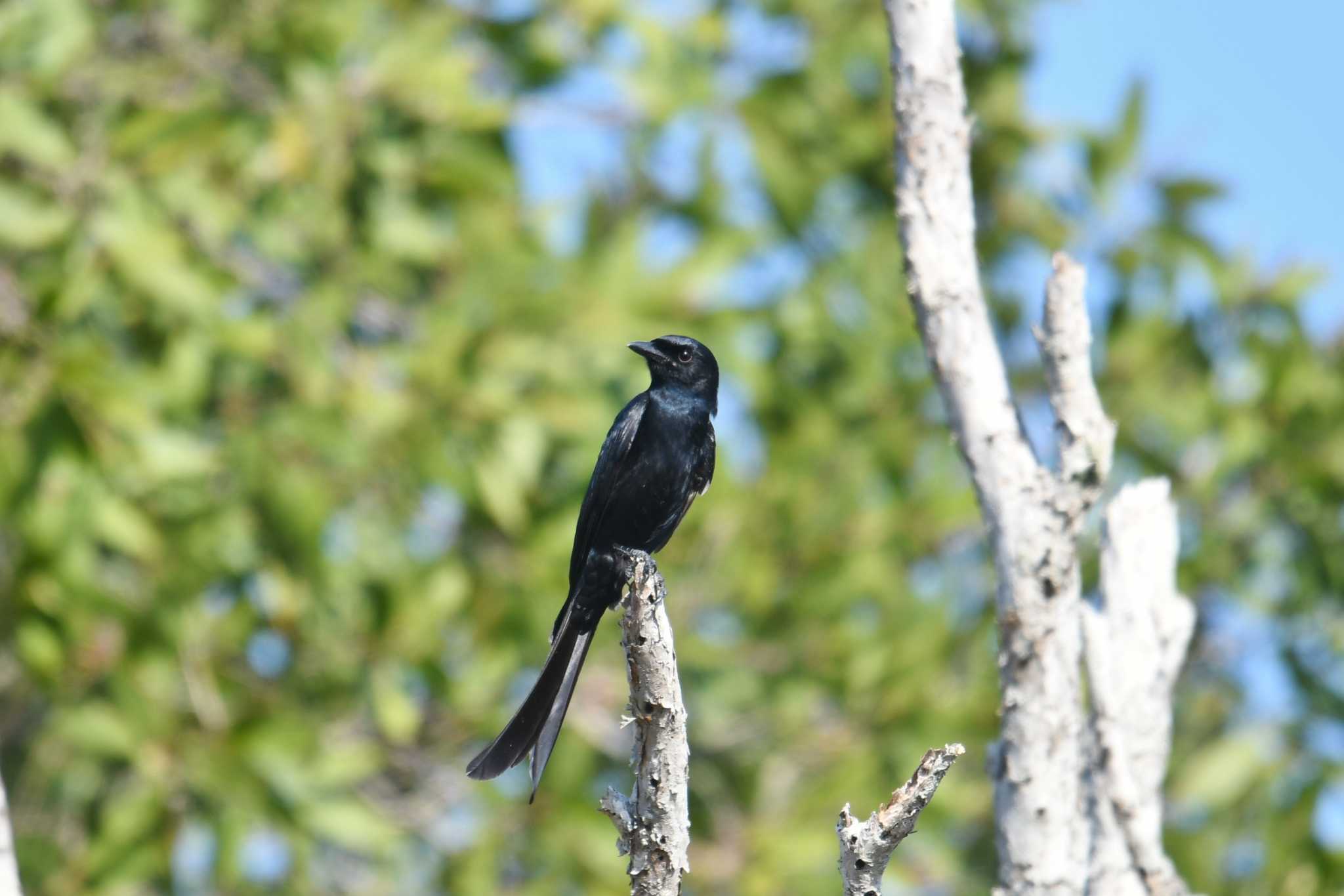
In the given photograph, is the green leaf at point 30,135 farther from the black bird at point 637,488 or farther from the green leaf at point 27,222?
the black bird at point 637,488

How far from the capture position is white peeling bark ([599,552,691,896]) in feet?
9.61

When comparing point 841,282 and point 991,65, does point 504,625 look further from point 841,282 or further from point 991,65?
point 991,65

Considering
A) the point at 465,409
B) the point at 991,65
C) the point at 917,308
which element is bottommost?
the point at 917,308

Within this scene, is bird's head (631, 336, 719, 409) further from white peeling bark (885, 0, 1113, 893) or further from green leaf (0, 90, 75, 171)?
green leaf (0, 90, 75, 171)

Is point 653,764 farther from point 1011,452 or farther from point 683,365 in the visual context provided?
point 683,365

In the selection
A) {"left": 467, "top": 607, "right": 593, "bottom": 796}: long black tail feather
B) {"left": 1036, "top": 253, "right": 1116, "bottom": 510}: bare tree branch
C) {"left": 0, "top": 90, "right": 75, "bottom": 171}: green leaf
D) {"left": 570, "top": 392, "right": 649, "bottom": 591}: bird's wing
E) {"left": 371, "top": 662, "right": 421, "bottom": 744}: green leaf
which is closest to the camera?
{"left": 1036, "top": 253, "right": 1116, "bottom": 510}: bare tree branch

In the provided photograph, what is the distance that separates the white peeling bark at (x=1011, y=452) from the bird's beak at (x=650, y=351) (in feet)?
4.60

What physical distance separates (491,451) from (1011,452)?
3164 millimetres

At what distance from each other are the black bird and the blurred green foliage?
1552 mm

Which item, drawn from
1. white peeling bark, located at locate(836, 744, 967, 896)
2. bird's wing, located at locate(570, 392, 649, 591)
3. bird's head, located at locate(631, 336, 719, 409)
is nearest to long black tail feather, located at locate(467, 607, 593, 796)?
bird's wing, located at locate(570, 392, 649, 591)

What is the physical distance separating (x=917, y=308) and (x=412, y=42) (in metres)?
3.90

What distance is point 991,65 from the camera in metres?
9.62

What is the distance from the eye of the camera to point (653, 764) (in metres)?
3.03

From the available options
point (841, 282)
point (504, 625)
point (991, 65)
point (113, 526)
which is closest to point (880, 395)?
point (841, 282)
